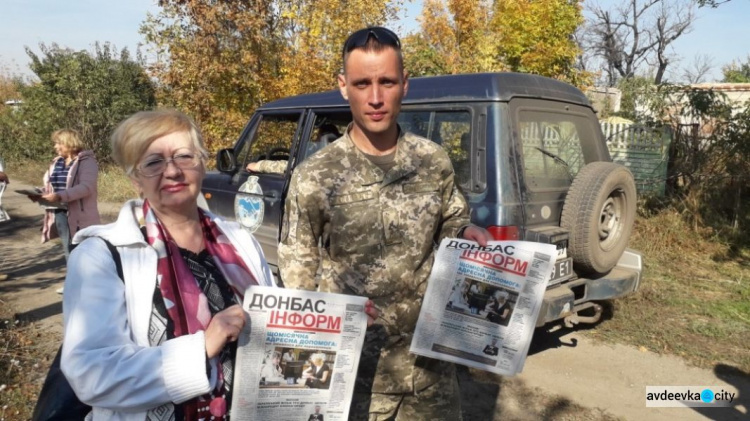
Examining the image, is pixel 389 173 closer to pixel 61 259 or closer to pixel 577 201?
pixel 577 201

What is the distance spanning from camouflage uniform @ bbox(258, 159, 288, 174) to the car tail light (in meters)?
2.11

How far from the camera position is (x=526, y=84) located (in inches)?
144

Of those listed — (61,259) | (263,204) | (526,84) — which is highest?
(526,84)

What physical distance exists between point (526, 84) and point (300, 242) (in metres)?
2.39

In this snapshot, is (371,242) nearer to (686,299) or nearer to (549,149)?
(549,149)

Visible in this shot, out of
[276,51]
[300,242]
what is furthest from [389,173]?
[276,51]

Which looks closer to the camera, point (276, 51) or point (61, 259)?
point (61, 259)

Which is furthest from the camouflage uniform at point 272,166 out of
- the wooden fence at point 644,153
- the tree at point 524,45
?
the tree at point 524,45

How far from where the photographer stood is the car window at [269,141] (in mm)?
5117

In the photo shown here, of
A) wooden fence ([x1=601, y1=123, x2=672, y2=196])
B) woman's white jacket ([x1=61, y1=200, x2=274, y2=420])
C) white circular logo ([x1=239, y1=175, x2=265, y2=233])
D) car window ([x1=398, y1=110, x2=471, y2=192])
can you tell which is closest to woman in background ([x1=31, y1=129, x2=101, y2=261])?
white circular logo ([x1=239, y1=175, x2=265, y2=233])

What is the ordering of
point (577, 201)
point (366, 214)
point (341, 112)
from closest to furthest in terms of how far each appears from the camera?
1. point (366, 214)
2. point (577, 201)
3. point (341, 112)

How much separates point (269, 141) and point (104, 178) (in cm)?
978

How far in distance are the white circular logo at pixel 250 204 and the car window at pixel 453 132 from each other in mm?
1670

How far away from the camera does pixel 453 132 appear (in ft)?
12.1
